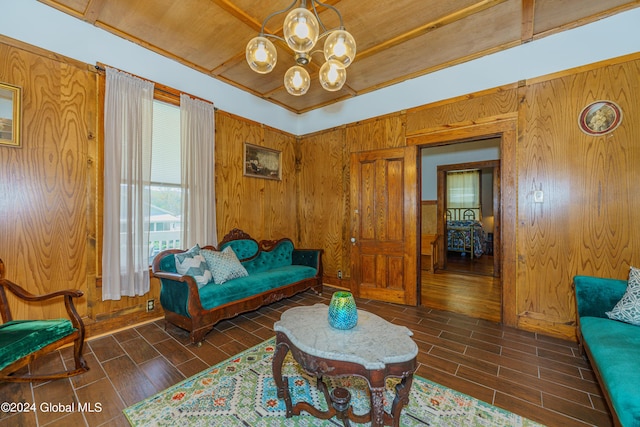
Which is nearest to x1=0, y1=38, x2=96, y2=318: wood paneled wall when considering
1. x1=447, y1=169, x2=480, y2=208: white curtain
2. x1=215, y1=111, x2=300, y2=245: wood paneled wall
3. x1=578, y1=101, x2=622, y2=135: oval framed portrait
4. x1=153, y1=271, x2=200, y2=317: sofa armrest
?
x1=153, y1=271, x2=200, y2=317: sofa armrest

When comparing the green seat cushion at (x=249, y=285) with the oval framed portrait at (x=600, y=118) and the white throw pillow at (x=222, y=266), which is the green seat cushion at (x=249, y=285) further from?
the oval framed portrait at (x=600, y=118)

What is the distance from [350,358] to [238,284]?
2.01 meters

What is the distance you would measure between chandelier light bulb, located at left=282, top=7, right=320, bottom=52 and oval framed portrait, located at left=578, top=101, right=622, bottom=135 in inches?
113

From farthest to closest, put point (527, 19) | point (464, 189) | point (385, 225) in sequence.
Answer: point (464, 189), point (385, 225), point (527, 19)

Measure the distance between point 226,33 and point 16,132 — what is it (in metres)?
2.12

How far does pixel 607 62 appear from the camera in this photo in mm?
2512

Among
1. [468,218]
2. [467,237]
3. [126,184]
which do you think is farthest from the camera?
[468,218]

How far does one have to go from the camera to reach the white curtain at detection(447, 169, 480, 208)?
8188 mm

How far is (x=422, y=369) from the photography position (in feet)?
7.03

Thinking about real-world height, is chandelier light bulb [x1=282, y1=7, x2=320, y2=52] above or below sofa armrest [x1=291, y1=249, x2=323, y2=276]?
above

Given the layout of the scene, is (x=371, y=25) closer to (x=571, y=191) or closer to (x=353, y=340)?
(x=571, y=191)

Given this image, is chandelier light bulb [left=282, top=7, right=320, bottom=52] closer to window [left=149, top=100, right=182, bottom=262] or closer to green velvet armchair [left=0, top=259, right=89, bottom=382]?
window [left=149, top=100, right=182, bottom=262]

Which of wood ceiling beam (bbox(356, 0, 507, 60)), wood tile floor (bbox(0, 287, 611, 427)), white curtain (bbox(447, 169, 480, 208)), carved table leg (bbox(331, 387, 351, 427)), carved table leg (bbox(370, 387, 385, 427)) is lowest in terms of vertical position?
wood tile floor (bbox(0, 287, 611, 427))

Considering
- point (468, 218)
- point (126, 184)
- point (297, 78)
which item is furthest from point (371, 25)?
point (468, 218)
